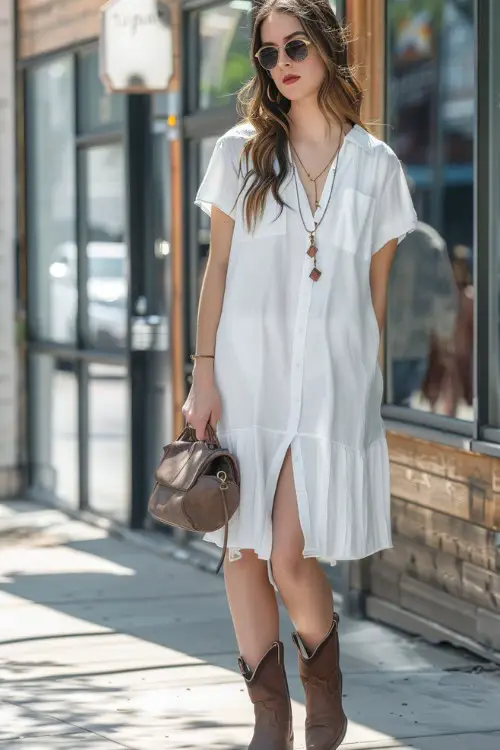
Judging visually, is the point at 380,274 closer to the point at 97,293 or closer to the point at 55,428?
the point at 97,293

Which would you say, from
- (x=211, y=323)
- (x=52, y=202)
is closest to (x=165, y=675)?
(x=211, y=323)

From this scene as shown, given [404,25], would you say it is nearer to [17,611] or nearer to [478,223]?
[478,223]

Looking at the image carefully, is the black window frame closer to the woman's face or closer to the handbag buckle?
the woman's face

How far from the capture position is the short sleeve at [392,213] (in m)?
3.96

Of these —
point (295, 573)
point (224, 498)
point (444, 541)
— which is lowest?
point (444, 541)

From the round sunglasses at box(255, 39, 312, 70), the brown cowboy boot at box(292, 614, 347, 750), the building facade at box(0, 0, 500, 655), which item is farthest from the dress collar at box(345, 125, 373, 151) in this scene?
the building facade at box(0, 0, 500, 655)

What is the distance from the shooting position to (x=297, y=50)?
3.82 metres

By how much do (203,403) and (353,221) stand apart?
1.94 feet

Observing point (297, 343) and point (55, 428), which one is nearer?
point (297, 343)

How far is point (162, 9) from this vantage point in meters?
7.52

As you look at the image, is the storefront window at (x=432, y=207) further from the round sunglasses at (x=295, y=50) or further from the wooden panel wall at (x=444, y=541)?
the round sunglasses at (x=295, y=50)

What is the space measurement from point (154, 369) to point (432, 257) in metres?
2.55

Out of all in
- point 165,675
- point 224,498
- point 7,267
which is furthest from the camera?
point 7,267

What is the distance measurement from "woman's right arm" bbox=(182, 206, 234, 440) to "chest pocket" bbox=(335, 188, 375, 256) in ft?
0.92
